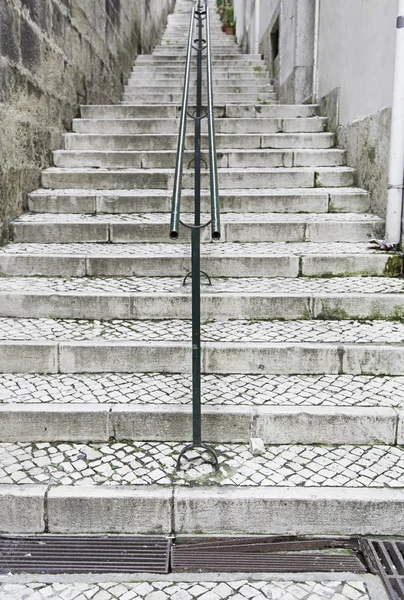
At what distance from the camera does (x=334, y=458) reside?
2.48 metres

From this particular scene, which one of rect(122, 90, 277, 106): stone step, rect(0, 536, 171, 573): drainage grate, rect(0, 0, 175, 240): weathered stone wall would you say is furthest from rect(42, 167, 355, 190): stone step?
rect(0, 536, 171, 573): drainage grate

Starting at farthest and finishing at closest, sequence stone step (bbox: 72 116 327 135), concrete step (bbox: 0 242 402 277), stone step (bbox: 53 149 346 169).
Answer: stone step (bbox: 72 116 327 135) → stone step (bbox: 53 149 346 169) → concrete step (bbox: 0 242 402 277)

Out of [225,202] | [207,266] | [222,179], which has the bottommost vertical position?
[207,266]

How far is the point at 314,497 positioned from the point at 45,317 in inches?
78.3

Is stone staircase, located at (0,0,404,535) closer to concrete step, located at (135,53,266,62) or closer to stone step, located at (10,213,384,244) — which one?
stone step, located at (10,213,384,244)

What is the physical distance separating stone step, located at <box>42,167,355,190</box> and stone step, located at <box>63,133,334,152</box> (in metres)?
0.62

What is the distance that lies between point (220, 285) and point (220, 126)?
8.76ft

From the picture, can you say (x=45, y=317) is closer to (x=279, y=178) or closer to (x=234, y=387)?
(x=234, y=387)

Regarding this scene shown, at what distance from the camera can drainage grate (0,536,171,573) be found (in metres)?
2.07

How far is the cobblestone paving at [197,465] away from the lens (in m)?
2.31

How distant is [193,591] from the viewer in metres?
1.96

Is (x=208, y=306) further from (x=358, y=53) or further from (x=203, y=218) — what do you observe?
(x=358, y=53)

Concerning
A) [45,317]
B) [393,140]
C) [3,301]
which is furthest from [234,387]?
[393,140]

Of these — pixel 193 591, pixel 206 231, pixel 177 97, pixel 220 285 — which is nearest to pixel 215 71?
pixel 177 97
